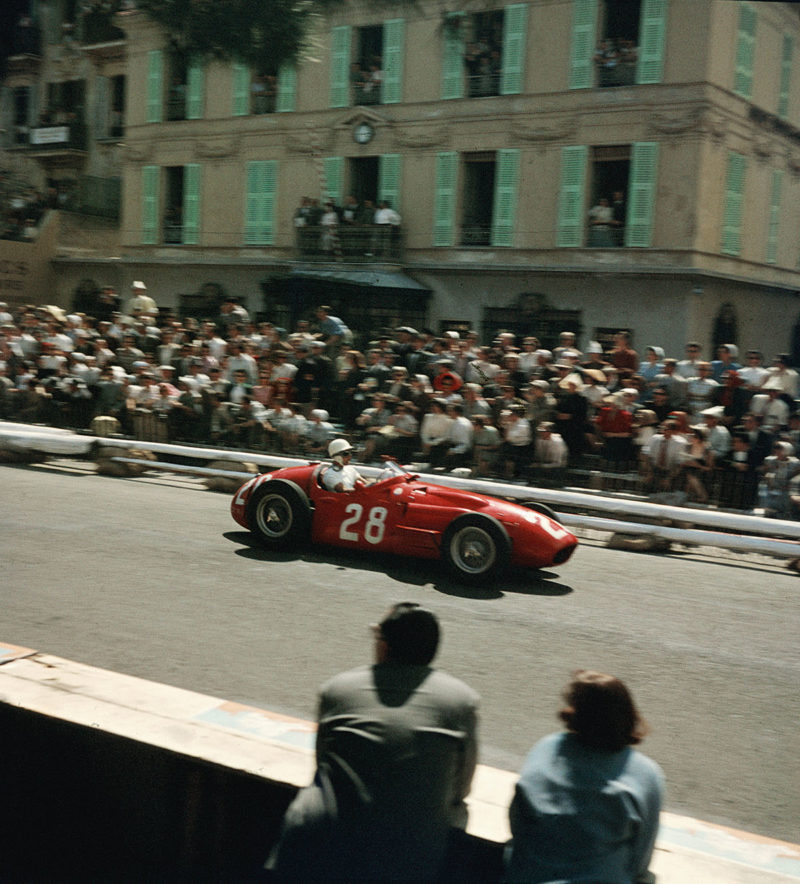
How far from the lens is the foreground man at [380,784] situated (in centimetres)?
313

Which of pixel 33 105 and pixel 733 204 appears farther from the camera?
pixel 33 105

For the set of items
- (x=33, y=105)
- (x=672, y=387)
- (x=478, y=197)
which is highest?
(x=33, y=105)

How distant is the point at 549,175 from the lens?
22734mm

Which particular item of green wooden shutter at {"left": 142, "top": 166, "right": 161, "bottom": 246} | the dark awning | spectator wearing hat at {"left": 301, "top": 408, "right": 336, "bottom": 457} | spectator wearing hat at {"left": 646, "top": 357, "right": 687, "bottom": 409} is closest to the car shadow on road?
spectator wearing hat at {"left": 301, "top": 408, "right": 336, "bottom": 457}

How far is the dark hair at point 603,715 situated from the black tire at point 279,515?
695cm

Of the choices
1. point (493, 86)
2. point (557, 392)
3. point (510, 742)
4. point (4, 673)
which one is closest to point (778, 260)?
point (493, 86)

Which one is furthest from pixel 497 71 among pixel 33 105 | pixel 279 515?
pixel 33 105

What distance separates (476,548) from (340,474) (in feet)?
5.48

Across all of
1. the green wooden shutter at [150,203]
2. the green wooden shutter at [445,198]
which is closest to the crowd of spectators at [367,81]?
the green wooden shutter at [445,198]

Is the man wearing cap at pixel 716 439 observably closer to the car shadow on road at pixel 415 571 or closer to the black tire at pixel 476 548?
the car shadow on road at pixel 415 571

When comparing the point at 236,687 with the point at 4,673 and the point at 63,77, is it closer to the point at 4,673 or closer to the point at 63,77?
the point at 4,673

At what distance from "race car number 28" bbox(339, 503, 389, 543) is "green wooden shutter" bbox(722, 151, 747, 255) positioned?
1491 cm

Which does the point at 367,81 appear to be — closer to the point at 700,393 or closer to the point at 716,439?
the point at 700,393

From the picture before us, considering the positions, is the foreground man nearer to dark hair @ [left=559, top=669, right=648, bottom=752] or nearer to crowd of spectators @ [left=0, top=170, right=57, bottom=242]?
dark hair @ [left=559, top=669, right=648, bottom=752]
